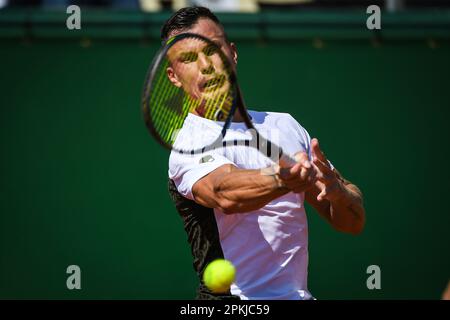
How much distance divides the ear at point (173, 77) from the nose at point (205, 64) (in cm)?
18

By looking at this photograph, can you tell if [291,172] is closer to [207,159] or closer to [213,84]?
[207,159]

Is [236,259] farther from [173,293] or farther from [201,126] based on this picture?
[173,293]

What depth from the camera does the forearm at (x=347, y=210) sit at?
2.79m

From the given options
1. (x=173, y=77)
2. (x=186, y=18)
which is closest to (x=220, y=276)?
(x=173, y=77)

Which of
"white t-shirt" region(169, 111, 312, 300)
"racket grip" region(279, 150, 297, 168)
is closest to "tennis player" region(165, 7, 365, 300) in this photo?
"white t-shirt" region(169, 111, 312, 300)

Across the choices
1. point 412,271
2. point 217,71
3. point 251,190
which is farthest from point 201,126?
point 412,271

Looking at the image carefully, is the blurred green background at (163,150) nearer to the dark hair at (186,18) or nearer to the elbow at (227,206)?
the dark hair at (186,18)

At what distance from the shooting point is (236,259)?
9.09 ft

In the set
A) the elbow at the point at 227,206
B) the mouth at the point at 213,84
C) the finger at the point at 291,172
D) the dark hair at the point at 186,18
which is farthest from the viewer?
the dark hair at the point at 186,18

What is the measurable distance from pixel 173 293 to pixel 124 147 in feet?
3.53

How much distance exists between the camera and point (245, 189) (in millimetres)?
2527

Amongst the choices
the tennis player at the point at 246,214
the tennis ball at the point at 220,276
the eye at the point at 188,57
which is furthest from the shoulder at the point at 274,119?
the tennis ball at the point at 220,276

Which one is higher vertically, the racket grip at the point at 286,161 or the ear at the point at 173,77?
the ear at the point at 173,77

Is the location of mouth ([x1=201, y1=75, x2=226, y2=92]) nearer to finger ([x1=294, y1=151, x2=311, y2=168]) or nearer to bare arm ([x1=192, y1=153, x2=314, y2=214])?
bare arm ([x1=192, y1=153, x2=314, y2=214])
